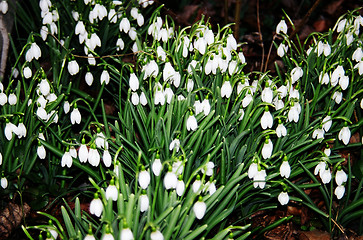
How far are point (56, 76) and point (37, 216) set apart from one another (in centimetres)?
97

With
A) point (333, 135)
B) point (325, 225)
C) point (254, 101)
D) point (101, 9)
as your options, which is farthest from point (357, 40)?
point (101, 9)

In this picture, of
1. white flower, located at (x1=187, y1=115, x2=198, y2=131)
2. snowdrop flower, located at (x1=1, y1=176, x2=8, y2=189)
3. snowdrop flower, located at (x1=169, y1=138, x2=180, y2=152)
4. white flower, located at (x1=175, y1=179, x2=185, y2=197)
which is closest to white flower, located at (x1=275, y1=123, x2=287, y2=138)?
white flower, located at (x1=187, y1=115, x2=198, y2=131)

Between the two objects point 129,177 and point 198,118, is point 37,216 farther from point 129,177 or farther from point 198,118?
point 198,118

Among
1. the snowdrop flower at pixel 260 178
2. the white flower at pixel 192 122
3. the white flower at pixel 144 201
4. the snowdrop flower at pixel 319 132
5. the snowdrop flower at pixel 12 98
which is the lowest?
the snowdrop flower at pixel 260 178

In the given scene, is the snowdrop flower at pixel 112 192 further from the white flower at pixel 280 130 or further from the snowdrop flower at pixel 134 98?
the white flower at pixel 280 130

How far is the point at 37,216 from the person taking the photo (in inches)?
111

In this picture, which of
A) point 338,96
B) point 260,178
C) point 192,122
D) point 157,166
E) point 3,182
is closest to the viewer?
point 157,166

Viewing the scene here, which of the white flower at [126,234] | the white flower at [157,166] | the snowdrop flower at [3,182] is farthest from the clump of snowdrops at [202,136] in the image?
the white flower at [126,234]

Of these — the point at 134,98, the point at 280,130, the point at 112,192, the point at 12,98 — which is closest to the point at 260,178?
the point at 280,130

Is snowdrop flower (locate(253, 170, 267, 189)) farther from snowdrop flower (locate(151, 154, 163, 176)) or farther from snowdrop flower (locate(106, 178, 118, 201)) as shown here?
snowdrop flower (locate(106, 178, 118, 201))

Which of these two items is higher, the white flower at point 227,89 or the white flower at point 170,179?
the white flower at point 227,89

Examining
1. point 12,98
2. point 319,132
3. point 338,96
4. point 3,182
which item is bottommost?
point 3,182

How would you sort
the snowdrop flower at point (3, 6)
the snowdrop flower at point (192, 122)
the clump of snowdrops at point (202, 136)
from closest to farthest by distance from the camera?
the clump of snowdrops at point (202, 136) → the snowdrop flower at point (192, 122) → the snowdrop flower at point (3, 6)

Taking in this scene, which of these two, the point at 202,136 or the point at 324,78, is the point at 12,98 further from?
the point at 324,78
